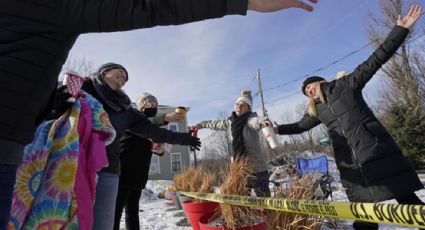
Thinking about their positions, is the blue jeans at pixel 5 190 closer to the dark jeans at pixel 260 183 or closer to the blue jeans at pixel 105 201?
the blue jeans at pixel 105 201

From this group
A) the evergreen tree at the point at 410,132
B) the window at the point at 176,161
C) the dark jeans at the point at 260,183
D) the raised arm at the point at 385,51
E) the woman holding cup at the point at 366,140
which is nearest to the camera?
the woman holding cup at the point at 366,140

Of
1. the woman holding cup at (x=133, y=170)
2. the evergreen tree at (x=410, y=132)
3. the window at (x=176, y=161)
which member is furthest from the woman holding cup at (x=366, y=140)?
the window at (x=176, y=161)

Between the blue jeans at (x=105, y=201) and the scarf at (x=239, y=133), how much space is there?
2.21m

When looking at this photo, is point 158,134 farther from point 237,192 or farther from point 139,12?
point 139,12

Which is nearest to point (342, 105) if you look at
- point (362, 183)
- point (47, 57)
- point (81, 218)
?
point (362, 183)

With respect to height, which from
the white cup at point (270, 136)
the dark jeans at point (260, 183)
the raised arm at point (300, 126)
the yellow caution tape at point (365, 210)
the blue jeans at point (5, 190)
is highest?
the raised arm at point (300, 126)

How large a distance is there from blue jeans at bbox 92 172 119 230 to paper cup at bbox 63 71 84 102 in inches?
31.2

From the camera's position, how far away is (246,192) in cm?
389

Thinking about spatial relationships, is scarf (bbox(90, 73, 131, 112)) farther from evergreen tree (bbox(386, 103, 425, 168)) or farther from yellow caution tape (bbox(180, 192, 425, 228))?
evergreen tree (bbox(386, 103, 425, 168))

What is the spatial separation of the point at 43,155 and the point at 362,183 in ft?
8.94

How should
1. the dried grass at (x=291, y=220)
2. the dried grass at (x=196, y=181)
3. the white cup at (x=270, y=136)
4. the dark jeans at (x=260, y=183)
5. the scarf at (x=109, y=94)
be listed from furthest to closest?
the dried grass at (x=196, y=181) → the dark jeans at (x=260, y=183) → the white cup at (x=270, y=136) → the scarf at (x=109, y=94) → the dried grass at (x=291, y=220)

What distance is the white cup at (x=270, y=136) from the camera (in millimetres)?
4000

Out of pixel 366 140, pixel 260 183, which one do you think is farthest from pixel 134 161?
pixel 366 140

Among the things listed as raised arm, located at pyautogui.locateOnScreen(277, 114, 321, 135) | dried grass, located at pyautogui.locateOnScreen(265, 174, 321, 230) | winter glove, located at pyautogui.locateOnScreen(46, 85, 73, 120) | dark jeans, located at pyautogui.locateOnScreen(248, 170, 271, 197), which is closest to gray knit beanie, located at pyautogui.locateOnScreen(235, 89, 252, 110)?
raised arm, located at pyautogui.locateOnScreen(277, 114, 321, 135)
